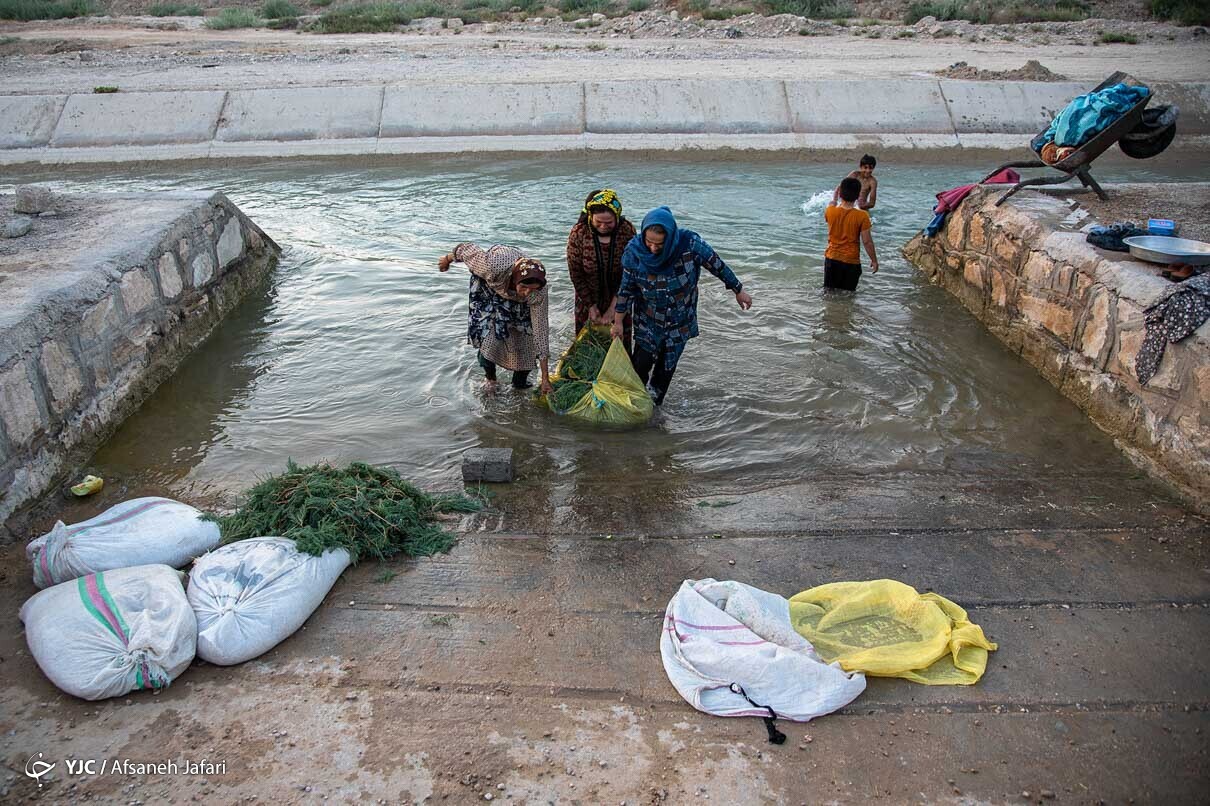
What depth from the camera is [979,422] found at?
587 centimetres

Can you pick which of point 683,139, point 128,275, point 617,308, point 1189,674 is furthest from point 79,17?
point 1189,674

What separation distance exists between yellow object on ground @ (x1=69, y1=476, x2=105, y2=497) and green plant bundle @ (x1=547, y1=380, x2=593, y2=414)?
274 cm

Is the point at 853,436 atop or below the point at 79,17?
below

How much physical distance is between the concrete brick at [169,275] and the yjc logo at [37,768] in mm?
4279

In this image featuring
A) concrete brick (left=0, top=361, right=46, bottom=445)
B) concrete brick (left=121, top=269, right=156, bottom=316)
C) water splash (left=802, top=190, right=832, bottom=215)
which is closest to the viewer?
concrete brick (left=0, top=361, right=46, bottom=445)

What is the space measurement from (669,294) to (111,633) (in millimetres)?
3496

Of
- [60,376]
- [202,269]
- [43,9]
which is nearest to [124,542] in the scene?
[60,376]

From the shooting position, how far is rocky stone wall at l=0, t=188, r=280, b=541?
4.68m

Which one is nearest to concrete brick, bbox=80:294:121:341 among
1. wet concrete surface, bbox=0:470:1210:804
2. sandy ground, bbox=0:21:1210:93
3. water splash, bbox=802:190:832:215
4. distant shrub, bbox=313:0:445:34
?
wet concrete surface, bbox=0:470:1210:804

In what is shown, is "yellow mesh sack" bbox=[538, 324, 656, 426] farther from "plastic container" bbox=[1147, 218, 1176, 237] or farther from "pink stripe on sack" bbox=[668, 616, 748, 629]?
"plastic container" bbox=[1147, 218, 1176, 237]

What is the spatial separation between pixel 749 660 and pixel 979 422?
3.41m

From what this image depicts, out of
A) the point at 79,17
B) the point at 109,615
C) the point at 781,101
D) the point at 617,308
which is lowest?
the point at 109,615

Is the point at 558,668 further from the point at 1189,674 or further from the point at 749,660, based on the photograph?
the point at 1189,674

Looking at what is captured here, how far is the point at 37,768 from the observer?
9.73ft
